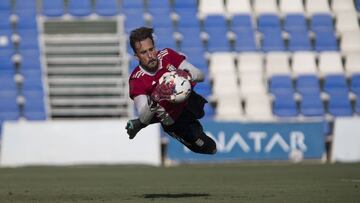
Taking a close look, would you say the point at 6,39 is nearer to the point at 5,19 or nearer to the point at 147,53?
the point at 5,19

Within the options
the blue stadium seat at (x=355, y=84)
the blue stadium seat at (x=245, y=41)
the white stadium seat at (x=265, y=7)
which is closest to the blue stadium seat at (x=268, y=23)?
the white stadium seat at (x=265, y=7)

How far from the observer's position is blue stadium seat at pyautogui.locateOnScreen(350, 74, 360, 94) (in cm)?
A: 2756

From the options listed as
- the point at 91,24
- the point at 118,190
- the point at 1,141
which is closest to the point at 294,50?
the point at 91,24

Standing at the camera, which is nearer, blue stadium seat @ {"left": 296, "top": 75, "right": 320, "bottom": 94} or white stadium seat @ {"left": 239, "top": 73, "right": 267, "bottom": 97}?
white stadium seat @ {"left": 239, "top": 73, "right": 267, "bottom": 97}

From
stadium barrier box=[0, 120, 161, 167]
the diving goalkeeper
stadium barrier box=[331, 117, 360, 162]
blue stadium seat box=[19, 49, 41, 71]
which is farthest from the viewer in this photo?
blue stadium seat box=[19, 49, 41, 71]

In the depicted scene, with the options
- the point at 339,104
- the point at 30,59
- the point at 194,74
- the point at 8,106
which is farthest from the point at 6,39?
the point at 194,74

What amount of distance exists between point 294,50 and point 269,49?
91cm

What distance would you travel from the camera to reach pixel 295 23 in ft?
97.6

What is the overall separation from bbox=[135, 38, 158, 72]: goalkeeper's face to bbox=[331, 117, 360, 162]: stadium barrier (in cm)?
1380

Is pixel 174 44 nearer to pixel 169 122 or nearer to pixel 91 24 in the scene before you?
pixel 91 24

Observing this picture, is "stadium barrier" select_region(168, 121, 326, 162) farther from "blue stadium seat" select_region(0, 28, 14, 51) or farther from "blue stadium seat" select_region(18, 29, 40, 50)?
"blue stadium seat" select_region(0, 28, 14, 51)

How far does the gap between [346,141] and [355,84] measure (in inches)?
223

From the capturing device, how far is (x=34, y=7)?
2906cm

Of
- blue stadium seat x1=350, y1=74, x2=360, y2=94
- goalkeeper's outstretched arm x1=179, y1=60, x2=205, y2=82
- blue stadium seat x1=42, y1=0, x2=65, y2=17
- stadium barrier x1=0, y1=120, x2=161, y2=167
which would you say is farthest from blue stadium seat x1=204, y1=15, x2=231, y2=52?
goalkeeper's outstretched arm x1=179, y1=60, x2=205, y2=82
